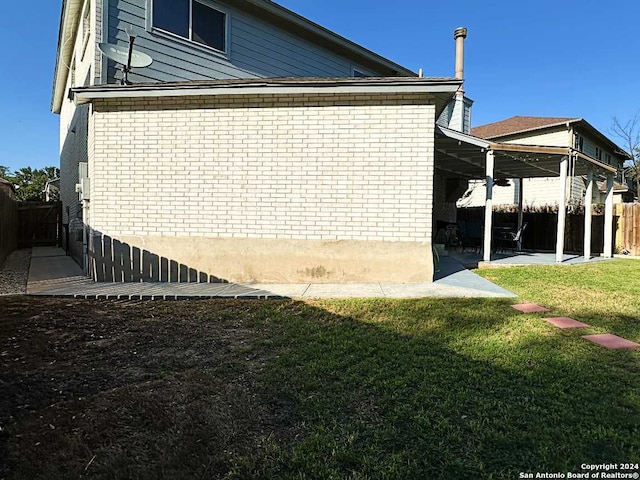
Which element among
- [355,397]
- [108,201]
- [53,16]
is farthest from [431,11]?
[355,397]

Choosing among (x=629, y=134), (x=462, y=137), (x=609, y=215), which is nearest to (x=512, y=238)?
(x=609, y=215)

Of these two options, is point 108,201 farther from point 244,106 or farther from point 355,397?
point 355,397

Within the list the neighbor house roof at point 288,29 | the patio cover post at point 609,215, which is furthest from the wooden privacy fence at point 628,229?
the neighbor house roof at point 288,29

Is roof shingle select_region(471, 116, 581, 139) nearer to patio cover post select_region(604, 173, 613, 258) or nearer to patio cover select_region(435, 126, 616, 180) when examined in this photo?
patio cover select_region(435, 126, 616, 180)

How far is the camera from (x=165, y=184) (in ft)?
24.9

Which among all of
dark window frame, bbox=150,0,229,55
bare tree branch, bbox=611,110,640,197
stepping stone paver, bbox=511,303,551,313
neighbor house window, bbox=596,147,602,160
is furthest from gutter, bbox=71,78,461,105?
bare tree branch, bbox=611,110,640,197

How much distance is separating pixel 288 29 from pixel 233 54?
225 cm

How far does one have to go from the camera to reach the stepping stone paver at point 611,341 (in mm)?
3877

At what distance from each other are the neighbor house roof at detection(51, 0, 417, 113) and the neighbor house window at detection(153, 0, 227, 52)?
0.72 metres

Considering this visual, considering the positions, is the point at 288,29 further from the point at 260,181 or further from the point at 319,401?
the point at 319,401

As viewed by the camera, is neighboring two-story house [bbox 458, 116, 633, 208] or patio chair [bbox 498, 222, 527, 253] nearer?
patio chair [bbox 498, 222, 527, 253]

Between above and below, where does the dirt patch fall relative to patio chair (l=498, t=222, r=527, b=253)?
below

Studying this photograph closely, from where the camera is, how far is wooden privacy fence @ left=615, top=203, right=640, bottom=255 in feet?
48.9

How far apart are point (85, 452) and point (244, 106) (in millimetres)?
6457
